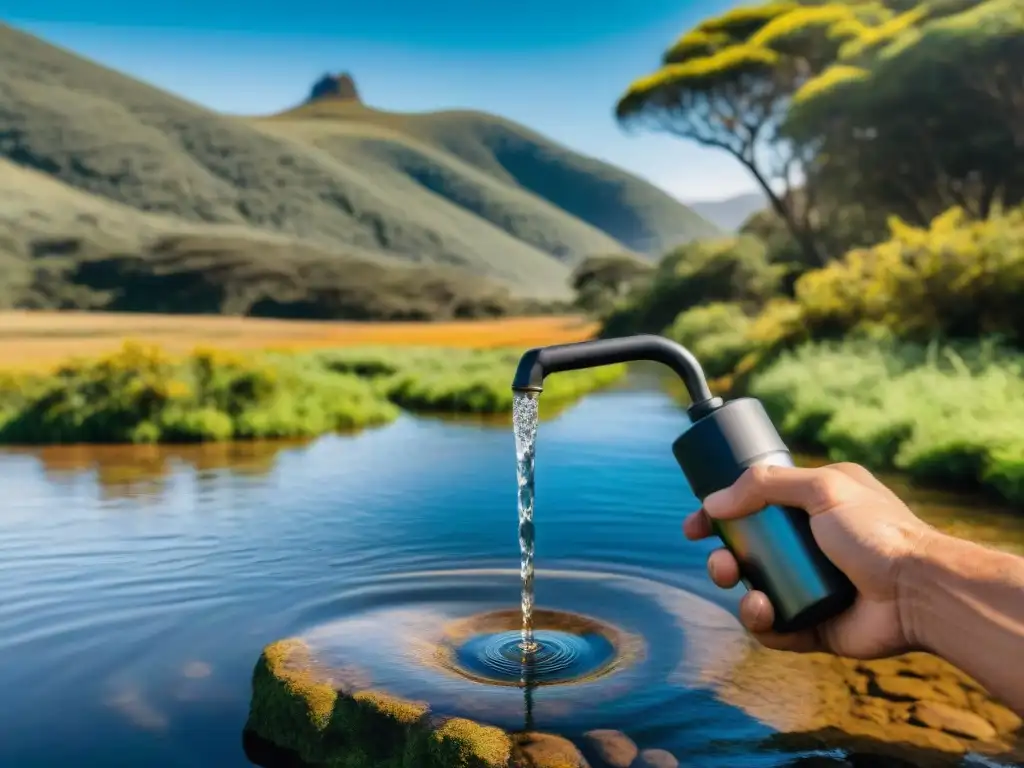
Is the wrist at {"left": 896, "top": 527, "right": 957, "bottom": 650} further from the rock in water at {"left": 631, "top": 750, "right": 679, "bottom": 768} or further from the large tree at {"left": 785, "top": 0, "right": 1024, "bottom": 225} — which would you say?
the large tree at {"left": 785, "top": 0, "right": 1024, "bottom": 225}

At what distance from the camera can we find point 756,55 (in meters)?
27.8

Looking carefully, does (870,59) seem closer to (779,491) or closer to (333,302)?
(779,491)

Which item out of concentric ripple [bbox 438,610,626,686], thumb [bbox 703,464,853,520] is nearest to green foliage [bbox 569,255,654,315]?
concentric ripple [bbox 438,610,626,686]

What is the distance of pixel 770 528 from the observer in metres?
1.97

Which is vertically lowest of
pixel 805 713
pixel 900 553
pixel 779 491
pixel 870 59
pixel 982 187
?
pixel 805 713

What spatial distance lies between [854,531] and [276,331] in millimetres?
41225

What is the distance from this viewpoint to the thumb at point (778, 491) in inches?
75.7

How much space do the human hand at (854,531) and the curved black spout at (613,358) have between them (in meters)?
0.19

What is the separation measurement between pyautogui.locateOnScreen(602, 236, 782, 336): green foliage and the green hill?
17570mm

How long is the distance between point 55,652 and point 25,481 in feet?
18.5

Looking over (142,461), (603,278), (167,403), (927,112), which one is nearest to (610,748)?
(142,461)

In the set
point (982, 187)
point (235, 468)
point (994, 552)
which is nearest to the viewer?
point (994, 552)

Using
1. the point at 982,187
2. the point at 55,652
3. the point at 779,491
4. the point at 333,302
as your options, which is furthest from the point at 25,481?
the point at 333,302

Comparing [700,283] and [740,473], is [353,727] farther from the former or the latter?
[700,283]
